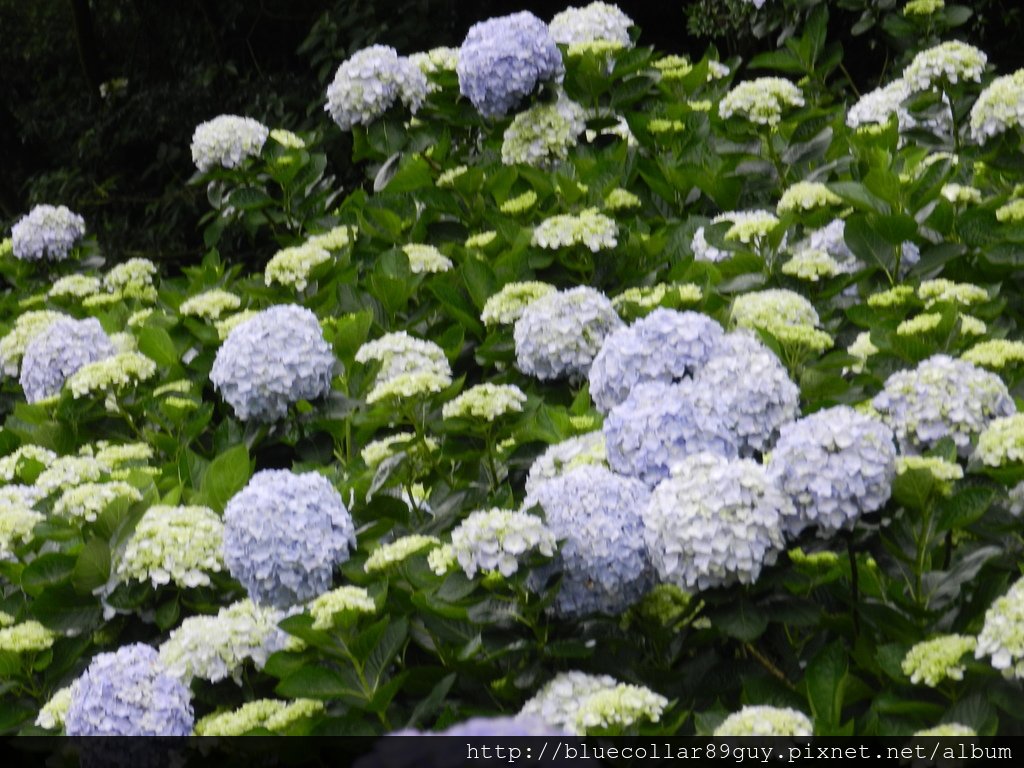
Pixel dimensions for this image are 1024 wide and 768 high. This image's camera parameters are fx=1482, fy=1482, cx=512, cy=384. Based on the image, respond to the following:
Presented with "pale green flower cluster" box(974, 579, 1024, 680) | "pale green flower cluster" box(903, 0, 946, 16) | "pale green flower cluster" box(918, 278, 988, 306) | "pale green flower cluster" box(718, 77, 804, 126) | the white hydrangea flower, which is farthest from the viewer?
"pale green flower cluster" box(903, 0, 946, 16)

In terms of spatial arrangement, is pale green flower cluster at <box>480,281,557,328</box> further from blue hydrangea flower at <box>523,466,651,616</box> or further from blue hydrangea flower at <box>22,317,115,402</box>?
blue hydrangea flower at <box>22,317,115,402</box>

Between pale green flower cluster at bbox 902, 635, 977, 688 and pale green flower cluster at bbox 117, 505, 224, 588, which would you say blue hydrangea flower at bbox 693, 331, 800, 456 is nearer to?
pale green flower cluster at bbox 902, 635, 977, 688

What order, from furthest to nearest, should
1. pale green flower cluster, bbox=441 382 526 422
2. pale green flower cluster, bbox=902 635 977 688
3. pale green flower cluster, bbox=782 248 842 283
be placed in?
pale green flower cluster, bbox=782 248 842 283 < pale green flower cluster, bbox=441 382 526 422 < pale green flower cluster, bbox=902 635 977 688

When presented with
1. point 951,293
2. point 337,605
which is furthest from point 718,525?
point 951,293

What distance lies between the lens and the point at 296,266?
327 centimetres

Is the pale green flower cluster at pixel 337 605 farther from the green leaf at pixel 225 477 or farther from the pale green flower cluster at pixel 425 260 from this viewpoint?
the pale green flower cluster at pixel 425 260

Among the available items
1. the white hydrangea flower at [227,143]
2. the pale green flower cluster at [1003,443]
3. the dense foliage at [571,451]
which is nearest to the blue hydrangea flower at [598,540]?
the dense foliage at [571,451]

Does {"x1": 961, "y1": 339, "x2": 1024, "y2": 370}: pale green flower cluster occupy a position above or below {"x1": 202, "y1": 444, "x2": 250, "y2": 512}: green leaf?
above

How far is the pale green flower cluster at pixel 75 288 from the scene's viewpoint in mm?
4074

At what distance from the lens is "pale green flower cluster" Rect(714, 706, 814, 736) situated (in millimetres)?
1563

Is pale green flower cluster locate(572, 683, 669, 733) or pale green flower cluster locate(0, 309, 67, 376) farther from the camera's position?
pale green flower cluster locate(0, 309, 67, 376)

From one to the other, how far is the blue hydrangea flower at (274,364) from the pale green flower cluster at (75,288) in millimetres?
1640

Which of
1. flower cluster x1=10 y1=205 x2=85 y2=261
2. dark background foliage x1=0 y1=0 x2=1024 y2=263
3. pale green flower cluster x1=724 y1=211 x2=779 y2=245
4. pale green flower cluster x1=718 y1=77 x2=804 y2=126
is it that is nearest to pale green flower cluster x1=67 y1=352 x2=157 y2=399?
pale green flower cluster x1=724 y1=211 x2=779 y2=245

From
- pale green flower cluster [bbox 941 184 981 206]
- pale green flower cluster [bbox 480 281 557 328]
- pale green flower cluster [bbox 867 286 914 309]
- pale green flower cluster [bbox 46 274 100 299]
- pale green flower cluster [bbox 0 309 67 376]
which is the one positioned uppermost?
pale green flower cluster [bbox 867 286 914 309]
